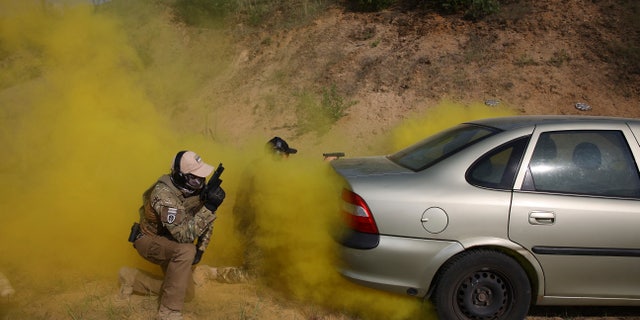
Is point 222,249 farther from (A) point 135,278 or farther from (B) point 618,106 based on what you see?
(B) point 618,106

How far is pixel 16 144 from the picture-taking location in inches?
364

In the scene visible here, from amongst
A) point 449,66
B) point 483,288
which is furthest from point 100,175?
point 449,66

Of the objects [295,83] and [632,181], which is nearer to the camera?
[632,181]

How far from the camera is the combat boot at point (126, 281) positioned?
13.8 feet

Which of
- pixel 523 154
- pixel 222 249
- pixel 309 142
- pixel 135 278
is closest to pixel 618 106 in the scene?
pixel 309 142

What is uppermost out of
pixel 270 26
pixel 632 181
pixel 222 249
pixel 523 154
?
pixel 270 26

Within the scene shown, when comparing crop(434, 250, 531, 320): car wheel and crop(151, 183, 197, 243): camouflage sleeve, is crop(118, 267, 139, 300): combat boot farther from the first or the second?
crop(434, 250, 531, 320): car wheel

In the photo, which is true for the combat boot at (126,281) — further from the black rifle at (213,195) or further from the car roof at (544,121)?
the car roof at (544,121)

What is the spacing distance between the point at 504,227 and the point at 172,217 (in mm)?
2478

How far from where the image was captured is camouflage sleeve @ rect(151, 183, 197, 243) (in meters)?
3.75

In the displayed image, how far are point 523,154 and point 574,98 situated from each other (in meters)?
6.33

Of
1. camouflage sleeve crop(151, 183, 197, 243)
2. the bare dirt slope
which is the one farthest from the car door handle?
the bare dirt slope

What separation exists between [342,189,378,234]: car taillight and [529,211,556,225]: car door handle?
3.62 ft

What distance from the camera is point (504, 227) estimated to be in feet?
11.0
